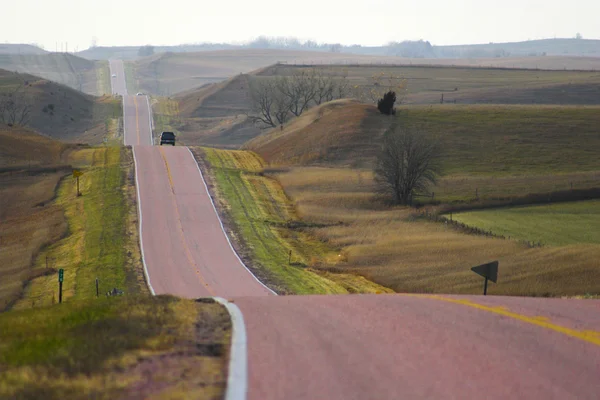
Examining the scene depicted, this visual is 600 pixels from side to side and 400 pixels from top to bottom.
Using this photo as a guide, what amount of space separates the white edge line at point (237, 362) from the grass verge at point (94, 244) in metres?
12.6

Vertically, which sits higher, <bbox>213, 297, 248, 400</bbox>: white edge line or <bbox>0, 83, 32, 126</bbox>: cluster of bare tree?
<bbox>213, 297, 248, 400</bbox>: white edge line

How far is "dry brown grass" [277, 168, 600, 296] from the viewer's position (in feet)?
97.7

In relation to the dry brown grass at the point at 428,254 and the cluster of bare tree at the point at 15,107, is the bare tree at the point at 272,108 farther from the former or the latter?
the dry brown grass at the point at 428,254

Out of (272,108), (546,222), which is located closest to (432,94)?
(272,108)

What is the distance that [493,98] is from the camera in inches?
4764

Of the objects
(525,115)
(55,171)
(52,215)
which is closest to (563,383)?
(52,215)

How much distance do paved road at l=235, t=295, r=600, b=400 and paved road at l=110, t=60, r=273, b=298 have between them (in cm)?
1621

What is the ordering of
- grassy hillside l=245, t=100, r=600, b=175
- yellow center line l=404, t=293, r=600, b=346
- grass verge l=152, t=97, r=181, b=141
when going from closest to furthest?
yellow center line l=404, t=293, r=600, b=346
grassy hillside l=245, t=100, r=600, b=175
grass verge l=152, t=97, r=181, b=141

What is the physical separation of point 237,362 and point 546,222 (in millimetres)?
38354

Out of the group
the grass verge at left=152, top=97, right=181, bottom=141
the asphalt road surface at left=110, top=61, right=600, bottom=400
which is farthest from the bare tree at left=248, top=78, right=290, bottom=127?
the asphalt road surface at left=110, top=61, right=600, bottom=400

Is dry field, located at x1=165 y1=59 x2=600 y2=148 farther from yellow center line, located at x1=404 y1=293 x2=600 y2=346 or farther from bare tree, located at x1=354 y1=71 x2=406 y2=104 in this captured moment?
yellow center line, located at x1=404 y1=293 x2=600 y2=346

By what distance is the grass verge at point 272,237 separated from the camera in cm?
3375

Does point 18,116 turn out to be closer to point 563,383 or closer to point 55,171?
point 55,171

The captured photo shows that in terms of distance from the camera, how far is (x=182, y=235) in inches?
1678
